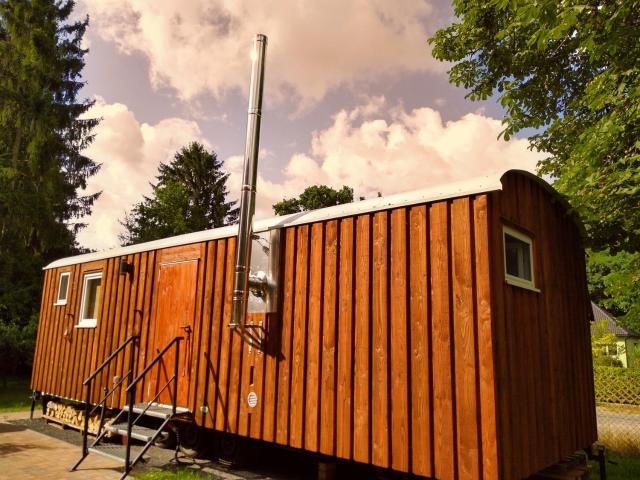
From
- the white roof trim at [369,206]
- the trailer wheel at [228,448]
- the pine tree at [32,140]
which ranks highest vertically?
the pine tree at [32,140]

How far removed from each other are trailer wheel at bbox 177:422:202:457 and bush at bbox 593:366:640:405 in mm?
12066

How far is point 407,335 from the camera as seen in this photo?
461 cm

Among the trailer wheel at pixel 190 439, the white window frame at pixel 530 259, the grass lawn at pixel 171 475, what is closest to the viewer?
the white window frame at pixel 530 259

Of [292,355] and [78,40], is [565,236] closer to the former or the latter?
[292,355]

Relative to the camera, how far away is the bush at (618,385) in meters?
14.0

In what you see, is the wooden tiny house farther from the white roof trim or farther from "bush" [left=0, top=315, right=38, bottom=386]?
"bush" [left=0, top=315, right=38, bottom=386]

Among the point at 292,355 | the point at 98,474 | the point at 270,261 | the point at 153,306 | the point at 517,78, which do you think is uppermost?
the point at 517,78

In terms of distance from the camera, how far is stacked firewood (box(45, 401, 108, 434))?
846 cm

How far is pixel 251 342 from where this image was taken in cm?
595

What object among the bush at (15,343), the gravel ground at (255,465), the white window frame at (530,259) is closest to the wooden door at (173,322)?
the gravel ground at (255,465)

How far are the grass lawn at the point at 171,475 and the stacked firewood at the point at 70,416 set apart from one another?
285cm

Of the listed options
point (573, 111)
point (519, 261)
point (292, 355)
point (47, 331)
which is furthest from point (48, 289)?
point (573, 111)

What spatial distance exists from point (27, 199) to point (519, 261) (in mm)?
15898

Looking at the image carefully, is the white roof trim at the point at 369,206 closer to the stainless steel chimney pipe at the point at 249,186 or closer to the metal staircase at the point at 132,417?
the stainless steel chimney pipe at the point at 249,186
